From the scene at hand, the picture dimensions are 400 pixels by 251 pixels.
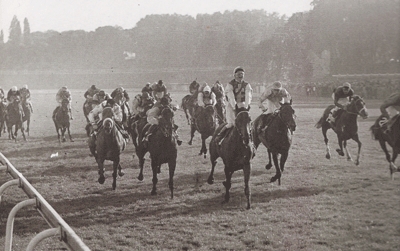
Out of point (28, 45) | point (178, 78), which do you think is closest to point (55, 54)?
point (28, 45)

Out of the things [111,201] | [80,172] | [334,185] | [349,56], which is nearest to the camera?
[349,56]

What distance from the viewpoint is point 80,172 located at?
31.7 ft

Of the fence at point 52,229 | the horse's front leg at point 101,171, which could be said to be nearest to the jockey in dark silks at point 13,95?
the horse's front leg at point 101,171

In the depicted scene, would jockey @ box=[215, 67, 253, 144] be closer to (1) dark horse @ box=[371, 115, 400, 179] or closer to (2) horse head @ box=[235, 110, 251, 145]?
(2) horse head @ box=[235, 110, 251, 145]

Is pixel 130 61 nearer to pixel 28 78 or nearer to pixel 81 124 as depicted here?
pixel 28 78

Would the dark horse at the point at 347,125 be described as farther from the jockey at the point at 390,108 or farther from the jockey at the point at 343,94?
the jockey at the point at 390,108

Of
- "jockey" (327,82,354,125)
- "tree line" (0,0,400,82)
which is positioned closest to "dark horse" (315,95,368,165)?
"jockey" (327,82,354,125)

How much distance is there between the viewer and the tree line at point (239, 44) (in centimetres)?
335

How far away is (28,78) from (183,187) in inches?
181

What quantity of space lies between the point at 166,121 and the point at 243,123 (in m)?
1.62

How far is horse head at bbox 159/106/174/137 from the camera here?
7.44 m

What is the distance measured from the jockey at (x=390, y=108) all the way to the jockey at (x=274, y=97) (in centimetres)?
358

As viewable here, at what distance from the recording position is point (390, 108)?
3143 mm

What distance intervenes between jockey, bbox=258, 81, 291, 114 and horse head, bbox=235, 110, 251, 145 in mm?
836
